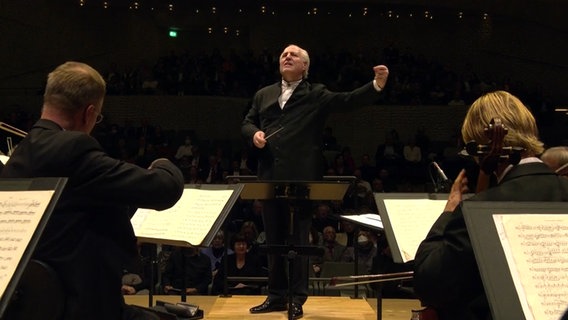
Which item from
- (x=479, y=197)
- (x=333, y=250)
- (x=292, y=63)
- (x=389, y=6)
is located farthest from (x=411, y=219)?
(x=389, y=6)

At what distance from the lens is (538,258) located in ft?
5.77

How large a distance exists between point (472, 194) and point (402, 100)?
1077 centimetres

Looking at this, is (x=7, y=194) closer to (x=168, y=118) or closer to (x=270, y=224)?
(x=270, y=224)

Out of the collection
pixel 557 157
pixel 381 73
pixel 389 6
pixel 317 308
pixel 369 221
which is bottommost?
pixel 317 308

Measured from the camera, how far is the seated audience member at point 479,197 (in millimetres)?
1915

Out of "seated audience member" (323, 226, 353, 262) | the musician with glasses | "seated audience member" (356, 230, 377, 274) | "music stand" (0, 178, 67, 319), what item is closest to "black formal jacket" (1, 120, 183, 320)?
the musician with glasses

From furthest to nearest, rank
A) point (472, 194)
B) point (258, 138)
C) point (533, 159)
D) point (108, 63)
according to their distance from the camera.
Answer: point (108, 63) → point (258, 138) → point (472, 194) → point (533, 159)

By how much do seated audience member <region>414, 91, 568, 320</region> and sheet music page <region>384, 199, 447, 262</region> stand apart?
1.99 feet

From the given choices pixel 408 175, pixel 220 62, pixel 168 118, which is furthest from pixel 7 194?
pixel 220 62

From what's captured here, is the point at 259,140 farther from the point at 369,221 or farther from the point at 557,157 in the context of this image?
the point at 557,157

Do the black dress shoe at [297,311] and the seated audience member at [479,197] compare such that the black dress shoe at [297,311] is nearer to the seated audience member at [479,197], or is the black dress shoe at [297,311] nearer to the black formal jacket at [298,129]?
the black formal jacket at [298,129]

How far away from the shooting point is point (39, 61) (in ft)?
47.3

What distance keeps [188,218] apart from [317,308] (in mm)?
1437

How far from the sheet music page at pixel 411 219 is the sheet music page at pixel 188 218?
28.6 inches
